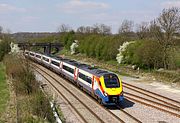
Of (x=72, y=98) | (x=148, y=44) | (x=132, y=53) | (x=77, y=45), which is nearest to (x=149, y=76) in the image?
(x=148, y=44)

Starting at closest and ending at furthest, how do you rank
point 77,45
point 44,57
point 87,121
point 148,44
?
point 87,121, point 148,44, point 44,57, point 77,45

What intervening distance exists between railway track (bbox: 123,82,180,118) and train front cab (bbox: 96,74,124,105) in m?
2.82

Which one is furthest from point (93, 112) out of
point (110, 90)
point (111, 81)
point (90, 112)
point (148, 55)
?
point (148, 55)

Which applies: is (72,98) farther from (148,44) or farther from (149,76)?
(148,44)

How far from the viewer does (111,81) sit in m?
26.3

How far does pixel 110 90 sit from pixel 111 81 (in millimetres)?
1034

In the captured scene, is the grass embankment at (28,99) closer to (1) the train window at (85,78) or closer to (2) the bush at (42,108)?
(2) the bush at (42,108)

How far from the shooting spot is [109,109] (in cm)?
2542

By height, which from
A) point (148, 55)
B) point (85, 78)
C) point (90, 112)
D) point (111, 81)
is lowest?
point (90, 112)

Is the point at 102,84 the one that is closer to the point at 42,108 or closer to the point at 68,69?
the point at 42,108

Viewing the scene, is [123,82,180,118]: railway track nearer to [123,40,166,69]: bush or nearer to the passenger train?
the passenger train

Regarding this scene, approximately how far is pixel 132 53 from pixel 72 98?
92.7ft

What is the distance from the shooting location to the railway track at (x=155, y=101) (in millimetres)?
25228

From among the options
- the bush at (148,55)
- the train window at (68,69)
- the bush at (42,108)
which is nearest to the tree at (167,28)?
the bush at (148,55)
